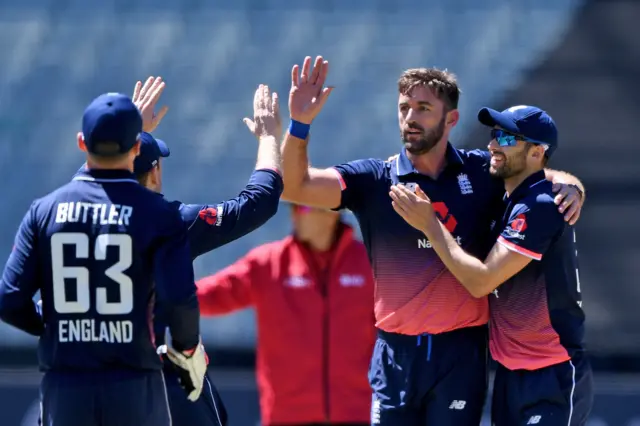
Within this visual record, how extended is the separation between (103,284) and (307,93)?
1260 millimetres

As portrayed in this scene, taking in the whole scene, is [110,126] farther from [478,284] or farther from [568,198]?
[568,198]

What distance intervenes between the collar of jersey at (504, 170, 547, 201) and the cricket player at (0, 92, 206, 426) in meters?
1.37

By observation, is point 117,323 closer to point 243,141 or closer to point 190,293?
point 190,293

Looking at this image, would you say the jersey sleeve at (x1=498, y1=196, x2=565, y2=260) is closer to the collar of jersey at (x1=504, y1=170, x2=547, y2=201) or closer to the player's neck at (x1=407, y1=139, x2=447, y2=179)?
the collar of jersey at (x1=504, y1=170, x2=547, y2=201)

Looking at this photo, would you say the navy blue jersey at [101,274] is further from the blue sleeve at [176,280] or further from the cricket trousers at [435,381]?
the cricket trousers at [435,381]

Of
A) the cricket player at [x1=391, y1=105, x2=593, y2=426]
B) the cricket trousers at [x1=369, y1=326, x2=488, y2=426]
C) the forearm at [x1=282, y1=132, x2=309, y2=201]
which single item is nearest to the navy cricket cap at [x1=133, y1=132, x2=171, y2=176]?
the forearm at [x1=282, y1=132, x2=309, y2=201]

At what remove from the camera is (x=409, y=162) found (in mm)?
4453

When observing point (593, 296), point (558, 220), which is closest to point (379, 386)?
point (558, 220)

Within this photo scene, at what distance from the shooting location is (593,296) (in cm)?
721

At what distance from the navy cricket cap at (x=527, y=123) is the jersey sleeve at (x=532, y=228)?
241 millimetres

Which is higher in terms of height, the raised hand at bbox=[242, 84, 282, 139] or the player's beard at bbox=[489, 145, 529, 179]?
the raised hand at bbox=[242, 84, 282, 139]

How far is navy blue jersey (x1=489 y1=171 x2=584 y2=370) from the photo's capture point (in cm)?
415

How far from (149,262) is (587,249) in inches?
176

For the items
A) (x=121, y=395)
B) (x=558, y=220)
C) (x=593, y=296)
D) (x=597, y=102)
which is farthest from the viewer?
(x=597, y=102)
